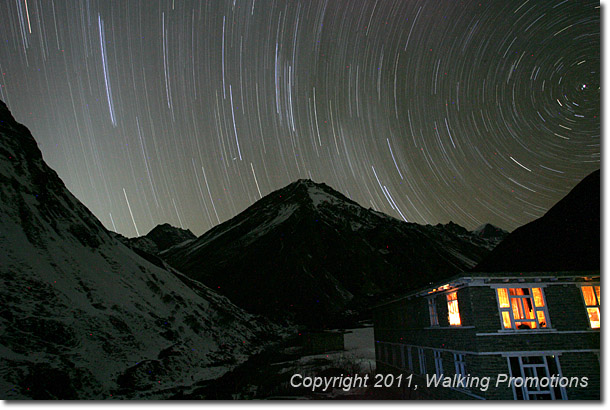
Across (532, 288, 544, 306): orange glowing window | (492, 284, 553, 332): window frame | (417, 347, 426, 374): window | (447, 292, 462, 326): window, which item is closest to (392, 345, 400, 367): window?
(417, 347, 426, 374): window

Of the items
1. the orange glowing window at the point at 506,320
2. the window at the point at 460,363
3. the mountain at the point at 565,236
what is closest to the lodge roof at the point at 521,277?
the orange glowing window at the point at 506,320

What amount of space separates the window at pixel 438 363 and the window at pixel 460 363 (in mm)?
1745

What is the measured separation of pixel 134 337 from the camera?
3284 centimetres

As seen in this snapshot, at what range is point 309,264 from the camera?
14462cm

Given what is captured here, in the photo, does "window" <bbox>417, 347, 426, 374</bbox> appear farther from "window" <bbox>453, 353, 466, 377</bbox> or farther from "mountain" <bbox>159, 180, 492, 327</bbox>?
"mountain" <bbox>159, 180, 492, 327</bbox>

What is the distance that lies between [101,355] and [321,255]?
5218 inches

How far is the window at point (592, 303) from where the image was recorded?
14.2 metres

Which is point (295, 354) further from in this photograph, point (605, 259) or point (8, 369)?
point (605, 259)

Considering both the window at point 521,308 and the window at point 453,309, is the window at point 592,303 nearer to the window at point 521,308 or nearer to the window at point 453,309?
the window at point 521,308

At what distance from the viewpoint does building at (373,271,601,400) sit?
44.2ft

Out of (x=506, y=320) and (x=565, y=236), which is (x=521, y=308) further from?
(x=565, y=236)

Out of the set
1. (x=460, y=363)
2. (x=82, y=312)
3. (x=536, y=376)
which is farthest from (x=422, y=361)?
(x=82, y=312)

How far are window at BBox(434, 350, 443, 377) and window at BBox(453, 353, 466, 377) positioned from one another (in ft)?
5.72

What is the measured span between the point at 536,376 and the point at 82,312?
111 feet
